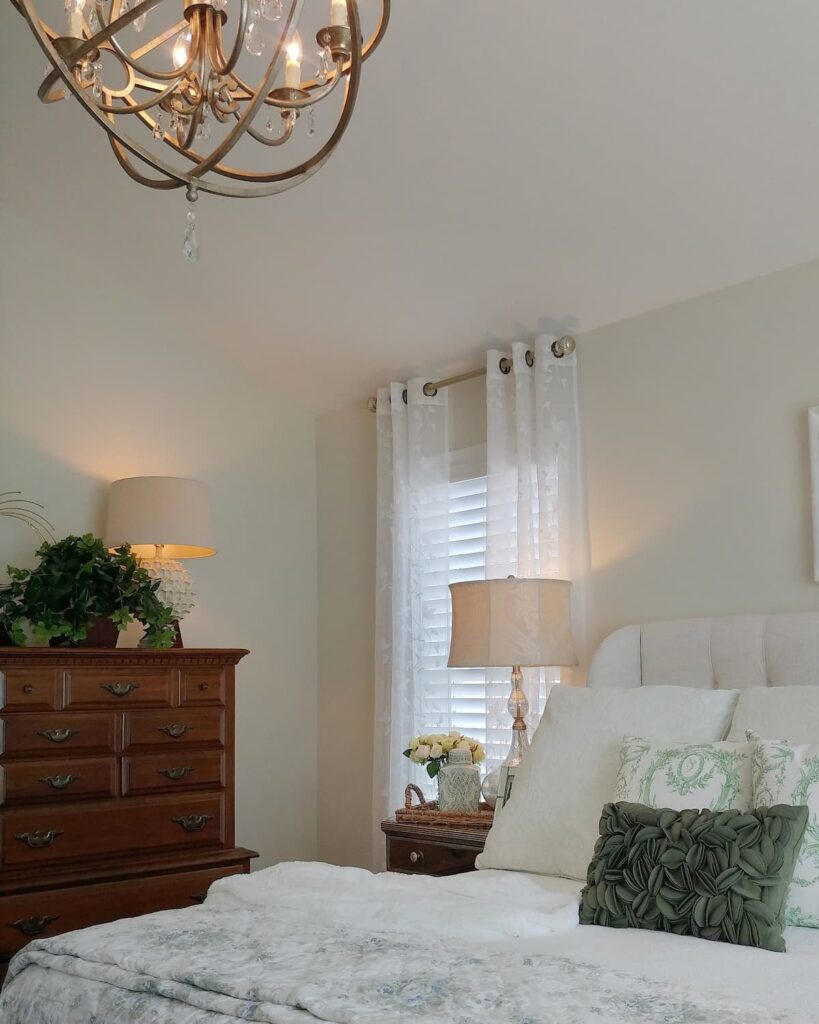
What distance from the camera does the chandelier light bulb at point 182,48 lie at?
80.7 inches

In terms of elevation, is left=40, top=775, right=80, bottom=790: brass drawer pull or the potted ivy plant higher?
the potted ivy plant

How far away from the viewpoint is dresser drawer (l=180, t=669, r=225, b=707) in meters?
4.09

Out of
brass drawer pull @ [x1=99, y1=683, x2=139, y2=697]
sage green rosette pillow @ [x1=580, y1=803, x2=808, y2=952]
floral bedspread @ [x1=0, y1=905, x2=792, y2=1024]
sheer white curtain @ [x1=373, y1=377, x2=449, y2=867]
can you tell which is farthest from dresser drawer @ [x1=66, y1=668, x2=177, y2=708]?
sage green rosette pillow @ [x1=580, y1=803, x2=808, y2=952]

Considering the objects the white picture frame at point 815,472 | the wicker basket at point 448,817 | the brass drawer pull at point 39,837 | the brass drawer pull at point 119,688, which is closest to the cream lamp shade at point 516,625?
the wicker basket at point 448,817

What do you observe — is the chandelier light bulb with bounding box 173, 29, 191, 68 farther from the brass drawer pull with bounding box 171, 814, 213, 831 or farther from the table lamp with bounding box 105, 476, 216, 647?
the brass drawer pull with bounding box 171, 814, 213, 831

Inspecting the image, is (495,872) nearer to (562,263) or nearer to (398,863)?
(398,863)

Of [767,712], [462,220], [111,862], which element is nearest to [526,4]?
[462,220]

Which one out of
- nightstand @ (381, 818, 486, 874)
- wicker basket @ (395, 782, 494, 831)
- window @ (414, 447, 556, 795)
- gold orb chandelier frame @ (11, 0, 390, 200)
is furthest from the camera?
window @ (414, 447, 556, 795)

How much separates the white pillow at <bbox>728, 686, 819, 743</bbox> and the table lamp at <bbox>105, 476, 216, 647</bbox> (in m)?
2.29

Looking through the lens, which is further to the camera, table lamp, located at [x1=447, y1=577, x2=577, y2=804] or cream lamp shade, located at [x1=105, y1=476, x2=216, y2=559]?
cream lamp shade, located at [x1=105, y1=476, x2=216, y2=559]

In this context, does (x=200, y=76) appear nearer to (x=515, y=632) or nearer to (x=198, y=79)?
(x=198, y=79)

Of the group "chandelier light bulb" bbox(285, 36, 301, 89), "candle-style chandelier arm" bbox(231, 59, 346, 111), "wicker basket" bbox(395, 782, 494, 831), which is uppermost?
"chandelier light bulb" bbox(285, 36, 301, 89)

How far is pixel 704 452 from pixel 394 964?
7.55ft

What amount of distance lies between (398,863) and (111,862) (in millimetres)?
1025
